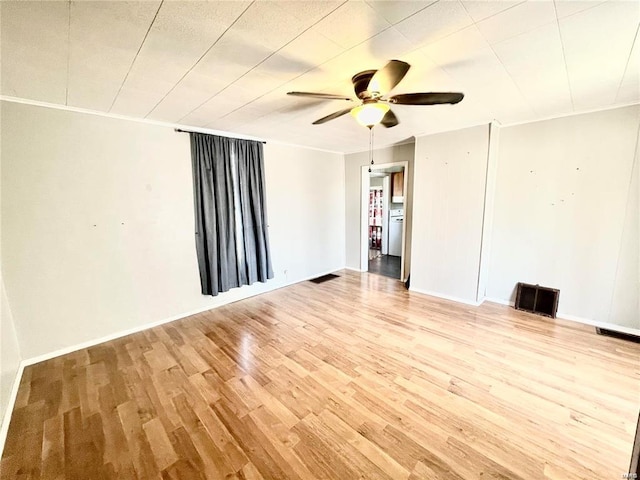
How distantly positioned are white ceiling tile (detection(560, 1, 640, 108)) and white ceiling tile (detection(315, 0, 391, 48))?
102cm

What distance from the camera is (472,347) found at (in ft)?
8.72

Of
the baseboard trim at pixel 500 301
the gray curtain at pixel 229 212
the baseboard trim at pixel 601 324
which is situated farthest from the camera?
the baseboard trim at pixel 500 301

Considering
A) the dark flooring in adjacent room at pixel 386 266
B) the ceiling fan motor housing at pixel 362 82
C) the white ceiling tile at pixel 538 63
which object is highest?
the white ceiling tile at pixel 538 63

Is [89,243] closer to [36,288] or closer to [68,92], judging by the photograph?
[36,288]

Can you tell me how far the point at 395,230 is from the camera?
6.82 meters

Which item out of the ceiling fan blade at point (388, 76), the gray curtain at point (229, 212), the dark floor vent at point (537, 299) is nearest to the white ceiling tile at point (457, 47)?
the ceiling fan blade at point (388, 76)

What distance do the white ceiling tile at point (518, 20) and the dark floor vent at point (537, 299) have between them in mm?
3126

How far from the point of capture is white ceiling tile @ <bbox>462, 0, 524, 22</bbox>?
1273mm

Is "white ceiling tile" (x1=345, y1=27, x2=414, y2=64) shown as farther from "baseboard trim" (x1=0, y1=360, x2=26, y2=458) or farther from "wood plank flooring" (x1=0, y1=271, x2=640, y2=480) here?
"baseboard trim" (x1=0, y1=360, x2=26, y2=458)

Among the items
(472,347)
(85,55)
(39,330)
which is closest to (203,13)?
(85,55)

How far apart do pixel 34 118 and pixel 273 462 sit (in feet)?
11.4

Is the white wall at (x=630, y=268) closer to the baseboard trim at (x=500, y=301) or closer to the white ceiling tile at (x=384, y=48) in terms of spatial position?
the baseboard trim at (x=500, y=301)

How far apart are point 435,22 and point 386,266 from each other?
4927 mm

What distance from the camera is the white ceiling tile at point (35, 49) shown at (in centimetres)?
128
